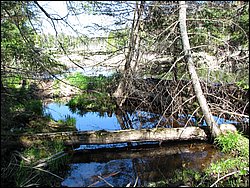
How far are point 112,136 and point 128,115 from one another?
3885 millimetres

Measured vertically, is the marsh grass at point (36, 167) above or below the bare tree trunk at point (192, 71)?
below

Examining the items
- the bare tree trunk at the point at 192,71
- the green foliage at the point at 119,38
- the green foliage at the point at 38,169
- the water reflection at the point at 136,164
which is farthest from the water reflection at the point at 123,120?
the green foliage at the point at 119,38

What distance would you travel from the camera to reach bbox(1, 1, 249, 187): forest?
444cm

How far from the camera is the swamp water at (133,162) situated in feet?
17.2

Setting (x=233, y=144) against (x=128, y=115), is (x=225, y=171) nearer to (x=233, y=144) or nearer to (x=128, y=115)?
(x=233, y=144)

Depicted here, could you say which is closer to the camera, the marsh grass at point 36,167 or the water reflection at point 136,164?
the marsh grass at point 36,167

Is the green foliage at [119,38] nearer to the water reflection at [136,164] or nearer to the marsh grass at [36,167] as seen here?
the water reflection at [136,164]

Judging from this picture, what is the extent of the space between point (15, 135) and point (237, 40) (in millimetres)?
7504

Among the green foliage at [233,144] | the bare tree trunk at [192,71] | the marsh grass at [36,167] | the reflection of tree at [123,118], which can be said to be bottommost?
the reflection of tree at [123,118]

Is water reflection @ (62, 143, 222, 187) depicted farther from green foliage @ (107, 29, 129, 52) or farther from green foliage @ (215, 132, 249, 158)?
green foliage @ (107, 29, 129, 52)

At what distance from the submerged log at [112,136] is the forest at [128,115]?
0.02 metres

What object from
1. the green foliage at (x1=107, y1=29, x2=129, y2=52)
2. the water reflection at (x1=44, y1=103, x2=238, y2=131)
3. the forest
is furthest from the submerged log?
the green foliage at (x1=107, y1=29, x2=129, y2=52)

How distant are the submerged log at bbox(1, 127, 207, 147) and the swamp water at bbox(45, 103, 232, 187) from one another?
1.05 ft

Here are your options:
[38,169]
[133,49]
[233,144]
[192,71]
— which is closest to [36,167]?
[38,169]
